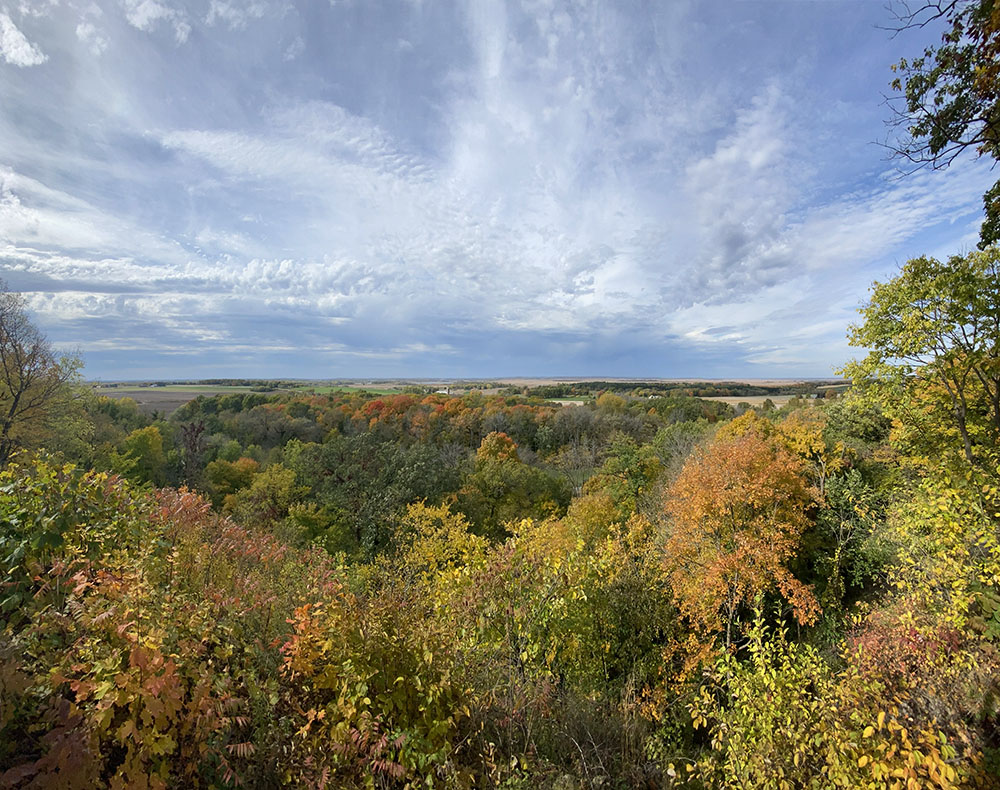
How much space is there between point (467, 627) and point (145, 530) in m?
3.99

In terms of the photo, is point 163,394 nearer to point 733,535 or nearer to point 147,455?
point 147,455

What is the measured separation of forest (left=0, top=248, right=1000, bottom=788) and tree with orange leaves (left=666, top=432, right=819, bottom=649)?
15 cm

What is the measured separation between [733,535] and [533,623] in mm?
15326

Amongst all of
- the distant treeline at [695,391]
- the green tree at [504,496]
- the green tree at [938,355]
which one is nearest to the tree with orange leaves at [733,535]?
the green tree at [938,355]

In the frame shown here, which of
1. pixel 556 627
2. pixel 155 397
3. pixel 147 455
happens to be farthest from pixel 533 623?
pixel 155 397

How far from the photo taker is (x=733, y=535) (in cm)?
1814

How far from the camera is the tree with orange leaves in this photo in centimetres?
1662

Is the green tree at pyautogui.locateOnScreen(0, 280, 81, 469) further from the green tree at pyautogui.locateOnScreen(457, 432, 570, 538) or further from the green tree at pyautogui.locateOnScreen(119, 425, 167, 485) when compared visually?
the green tree at pyautogui.locateOnScreen(457, 432, 570, 538)

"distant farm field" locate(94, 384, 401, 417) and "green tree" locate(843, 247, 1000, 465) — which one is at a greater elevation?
"green tree" locate(843, 247, 1000, 465)

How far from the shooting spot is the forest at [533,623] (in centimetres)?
317

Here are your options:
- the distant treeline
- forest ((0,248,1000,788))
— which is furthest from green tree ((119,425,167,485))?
the distant treeline

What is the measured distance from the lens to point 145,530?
4992mm

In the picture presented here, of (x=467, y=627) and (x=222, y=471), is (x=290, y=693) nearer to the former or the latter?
(x=467, y=627)

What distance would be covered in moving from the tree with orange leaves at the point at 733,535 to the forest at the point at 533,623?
0.49ft
